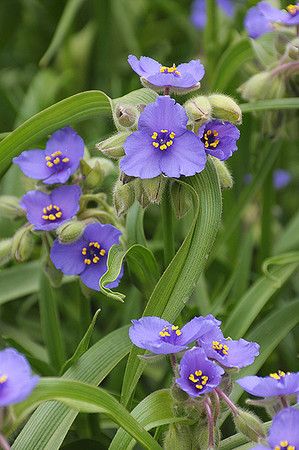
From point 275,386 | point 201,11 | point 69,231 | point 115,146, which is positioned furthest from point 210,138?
point 201,11

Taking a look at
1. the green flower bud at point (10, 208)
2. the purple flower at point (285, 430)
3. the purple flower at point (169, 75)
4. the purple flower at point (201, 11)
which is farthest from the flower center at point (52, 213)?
the purple flower at point (201, 11)

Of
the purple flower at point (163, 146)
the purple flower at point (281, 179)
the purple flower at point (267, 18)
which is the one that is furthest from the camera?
the purple flower at point (281, 179)

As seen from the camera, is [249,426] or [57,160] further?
[57,160]

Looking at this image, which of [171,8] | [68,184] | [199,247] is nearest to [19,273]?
[68,184]

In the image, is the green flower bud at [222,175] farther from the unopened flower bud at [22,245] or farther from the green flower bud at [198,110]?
the unopened flower bud at [22,245]

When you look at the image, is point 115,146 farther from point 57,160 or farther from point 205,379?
point 205,379

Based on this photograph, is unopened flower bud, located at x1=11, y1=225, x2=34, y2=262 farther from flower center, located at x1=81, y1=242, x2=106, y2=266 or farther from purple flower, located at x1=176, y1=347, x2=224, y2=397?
purple flower, located at x1=176, y1=347, x2=224, y2=397

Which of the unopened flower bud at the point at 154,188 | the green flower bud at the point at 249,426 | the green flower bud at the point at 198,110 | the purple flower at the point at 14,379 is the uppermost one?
the purple flower at the point at 14,379
